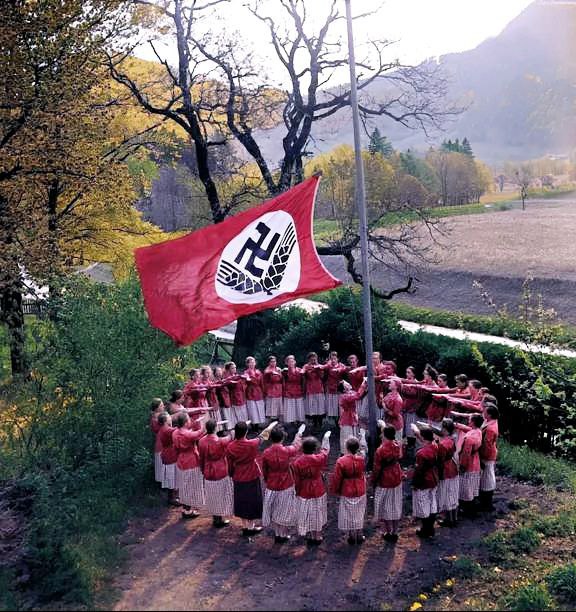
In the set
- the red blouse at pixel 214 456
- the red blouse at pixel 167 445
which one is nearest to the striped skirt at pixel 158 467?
the red blouse at pixel 167 445

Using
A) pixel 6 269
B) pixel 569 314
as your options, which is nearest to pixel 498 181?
pixel 569 314

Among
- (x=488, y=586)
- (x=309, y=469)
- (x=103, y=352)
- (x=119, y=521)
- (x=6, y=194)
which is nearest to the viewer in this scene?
(x=488, y=586)

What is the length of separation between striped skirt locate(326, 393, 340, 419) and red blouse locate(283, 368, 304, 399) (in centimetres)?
67

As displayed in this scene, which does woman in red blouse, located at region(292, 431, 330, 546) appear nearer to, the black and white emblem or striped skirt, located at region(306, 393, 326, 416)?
the black and white emblem

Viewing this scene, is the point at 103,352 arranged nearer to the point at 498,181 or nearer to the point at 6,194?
the point at 6,194

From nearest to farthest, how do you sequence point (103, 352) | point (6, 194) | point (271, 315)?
1. point (103, 352)
2. point (6, 194)
3. point (271, 315)

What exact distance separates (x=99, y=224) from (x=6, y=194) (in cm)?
462

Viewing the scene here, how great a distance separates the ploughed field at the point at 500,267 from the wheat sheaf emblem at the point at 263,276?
2085cm

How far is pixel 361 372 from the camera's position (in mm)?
14938

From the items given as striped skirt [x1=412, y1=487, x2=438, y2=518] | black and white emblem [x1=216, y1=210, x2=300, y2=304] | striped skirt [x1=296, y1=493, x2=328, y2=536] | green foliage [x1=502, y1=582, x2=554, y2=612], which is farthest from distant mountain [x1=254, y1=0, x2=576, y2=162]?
green foliage [x1=502, y1=582, x2=554, y2=612]

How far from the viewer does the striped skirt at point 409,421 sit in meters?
14.1

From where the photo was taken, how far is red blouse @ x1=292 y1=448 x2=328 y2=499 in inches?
372

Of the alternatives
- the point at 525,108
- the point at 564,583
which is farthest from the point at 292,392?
the point at 525,108

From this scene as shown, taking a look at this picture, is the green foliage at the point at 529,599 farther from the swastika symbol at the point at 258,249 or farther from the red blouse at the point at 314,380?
the red blouse at the point at 314,380
